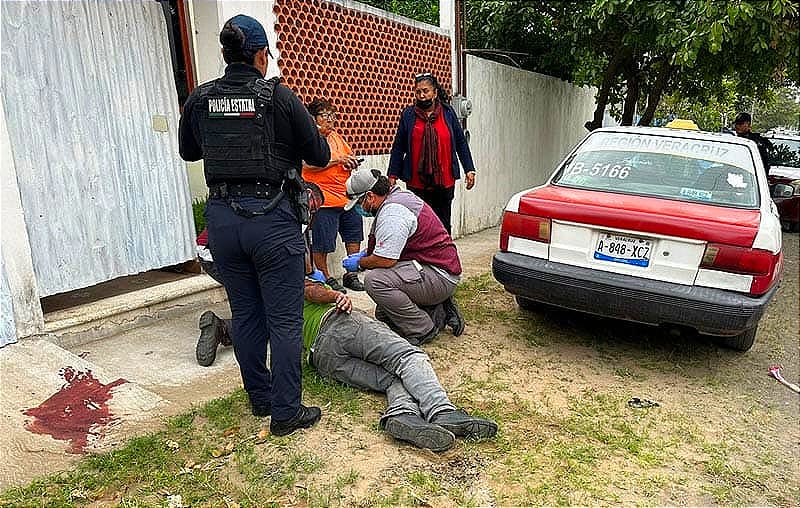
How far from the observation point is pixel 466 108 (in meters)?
7.53

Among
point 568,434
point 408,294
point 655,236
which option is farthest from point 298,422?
point 655,236

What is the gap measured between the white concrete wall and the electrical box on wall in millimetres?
509

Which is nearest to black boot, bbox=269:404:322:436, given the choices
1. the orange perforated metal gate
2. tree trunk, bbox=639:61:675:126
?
the orange perforated metal gate

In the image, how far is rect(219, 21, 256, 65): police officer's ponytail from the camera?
101 inches

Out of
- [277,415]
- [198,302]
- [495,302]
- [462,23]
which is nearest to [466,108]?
[462,23]

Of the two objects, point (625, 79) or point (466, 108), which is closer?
point (466, 108)

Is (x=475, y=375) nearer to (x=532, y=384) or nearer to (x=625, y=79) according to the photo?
(x=532, y=384)

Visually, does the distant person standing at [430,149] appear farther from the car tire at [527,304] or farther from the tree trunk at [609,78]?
the tree trunk at [609,78]

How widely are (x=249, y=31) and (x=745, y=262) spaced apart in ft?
10.0

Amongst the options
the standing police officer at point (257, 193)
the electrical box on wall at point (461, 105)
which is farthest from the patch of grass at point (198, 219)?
the electrical box on wall at point (461, 105)

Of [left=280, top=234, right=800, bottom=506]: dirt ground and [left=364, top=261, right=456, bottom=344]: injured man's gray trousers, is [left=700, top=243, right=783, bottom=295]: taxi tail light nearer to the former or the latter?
[left=280, top=234, right=800, bottom=506]: dirt ground

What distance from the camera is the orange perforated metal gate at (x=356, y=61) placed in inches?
200

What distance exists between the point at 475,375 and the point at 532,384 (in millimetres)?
365

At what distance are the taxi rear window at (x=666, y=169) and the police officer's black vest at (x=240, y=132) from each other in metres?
2.58
